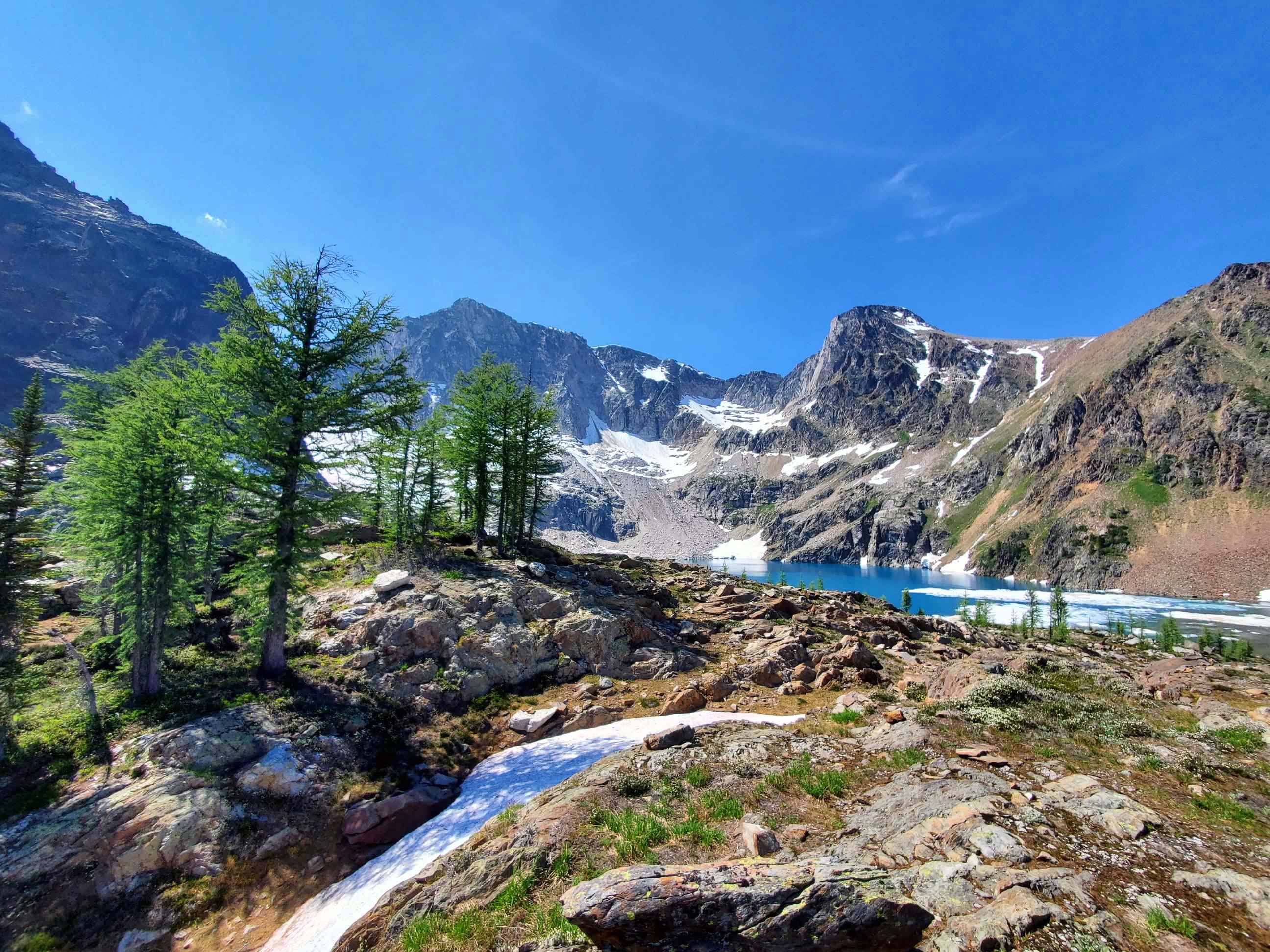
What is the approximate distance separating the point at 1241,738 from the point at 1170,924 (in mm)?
11024

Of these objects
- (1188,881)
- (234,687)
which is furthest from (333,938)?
(1188,881)

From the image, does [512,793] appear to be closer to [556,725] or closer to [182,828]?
[556,725]

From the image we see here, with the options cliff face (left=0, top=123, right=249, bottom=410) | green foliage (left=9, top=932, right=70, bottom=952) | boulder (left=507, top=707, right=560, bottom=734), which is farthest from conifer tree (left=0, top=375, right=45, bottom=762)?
cliff face (left=0, top=123, right=249, bottom=410)

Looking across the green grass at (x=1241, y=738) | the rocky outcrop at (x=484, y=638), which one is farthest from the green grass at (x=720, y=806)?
the green grass at (x=1241, y=738)

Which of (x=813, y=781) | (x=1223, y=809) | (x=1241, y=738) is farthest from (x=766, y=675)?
(x=1223, y=809)

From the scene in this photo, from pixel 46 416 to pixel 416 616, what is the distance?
14.7 meters

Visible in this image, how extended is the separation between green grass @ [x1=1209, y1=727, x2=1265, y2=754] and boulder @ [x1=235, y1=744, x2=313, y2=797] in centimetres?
2174

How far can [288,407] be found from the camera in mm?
15930

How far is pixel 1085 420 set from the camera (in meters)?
181

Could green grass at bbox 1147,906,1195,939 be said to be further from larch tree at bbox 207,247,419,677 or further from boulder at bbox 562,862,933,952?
larch tree at bbox 207,247,419,677

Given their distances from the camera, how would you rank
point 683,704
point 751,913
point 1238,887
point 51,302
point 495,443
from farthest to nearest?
point 51,302 → point 495,443 → point 683,704 → point 1238,887 → point 751,913

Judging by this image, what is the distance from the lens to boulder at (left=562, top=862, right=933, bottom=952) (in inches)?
181

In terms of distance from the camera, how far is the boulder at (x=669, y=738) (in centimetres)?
1204

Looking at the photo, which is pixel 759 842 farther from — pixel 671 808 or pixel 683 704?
pixel 683 704
